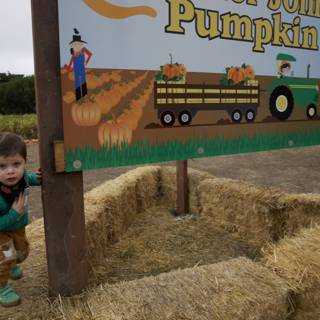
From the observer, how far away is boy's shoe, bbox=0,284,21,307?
2.25 metres

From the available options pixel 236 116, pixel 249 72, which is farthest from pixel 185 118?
pixel 249 72

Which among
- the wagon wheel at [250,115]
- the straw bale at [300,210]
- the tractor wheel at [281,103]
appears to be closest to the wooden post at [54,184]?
the wagon wheel at [250,115]

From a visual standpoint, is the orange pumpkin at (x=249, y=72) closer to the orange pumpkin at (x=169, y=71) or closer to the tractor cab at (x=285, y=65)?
the tractor cab at (x=285, y=65)

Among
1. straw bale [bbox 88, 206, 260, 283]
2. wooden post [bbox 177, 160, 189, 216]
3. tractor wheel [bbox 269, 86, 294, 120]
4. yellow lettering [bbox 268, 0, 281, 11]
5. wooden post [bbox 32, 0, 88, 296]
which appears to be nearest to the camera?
wooden post [bbox 32, 0, 88, 296]

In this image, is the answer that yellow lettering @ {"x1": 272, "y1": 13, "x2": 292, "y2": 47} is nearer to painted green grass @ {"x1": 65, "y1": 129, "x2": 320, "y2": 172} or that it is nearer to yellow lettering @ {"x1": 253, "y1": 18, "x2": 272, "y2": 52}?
yellow lettering @ {"x1": 253, "y1": 18, "x2": 272, "y2": 52}

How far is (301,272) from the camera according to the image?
2.59m

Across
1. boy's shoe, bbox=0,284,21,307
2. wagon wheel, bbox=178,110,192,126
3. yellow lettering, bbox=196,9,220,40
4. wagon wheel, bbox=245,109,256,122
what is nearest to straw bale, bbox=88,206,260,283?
boy's shoe, bbox=0,284,21,307

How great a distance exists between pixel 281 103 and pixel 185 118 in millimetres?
1039

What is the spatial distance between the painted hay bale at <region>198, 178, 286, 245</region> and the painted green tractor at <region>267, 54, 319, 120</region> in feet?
4.43

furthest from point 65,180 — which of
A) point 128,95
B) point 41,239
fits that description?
point 41,239

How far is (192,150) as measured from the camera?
2750 mm

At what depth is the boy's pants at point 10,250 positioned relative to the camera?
2.34 meters

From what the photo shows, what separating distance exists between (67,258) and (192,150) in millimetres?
1098

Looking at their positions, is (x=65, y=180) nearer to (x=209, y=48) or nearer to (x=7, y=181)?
(x=7, y=181)
